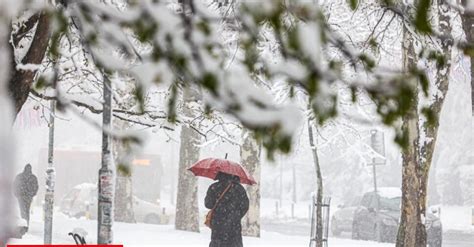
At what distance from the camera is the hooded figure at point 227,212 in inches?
432

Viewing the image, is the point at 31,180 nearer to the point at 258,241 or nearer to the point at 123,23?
the point at 258,241

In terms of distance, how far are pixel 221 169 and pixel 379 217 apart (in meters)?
11.2

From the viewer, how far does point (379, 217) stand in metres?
21.8

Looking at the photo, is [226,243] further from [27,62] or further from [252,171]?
[252,171]

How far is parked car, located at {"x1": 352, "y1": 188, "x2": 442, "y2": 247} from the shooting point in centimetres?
2180

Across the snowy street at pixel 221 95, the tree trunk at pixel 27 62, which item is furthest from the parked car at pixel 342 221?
the tree trunk at pixel 27 62

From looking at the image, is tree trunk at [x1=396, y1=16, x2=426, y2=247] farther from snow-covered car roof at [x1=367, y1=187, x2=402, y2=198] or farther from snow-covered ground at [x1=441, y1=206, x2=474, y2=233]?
snow-covered ground at [x1=441, y1=206, x2=474, y2=233]

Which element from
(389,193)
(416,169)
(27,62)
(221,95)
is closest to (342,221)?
(389,193)

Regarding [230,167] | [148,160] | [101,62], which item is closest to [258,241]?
[230,167]

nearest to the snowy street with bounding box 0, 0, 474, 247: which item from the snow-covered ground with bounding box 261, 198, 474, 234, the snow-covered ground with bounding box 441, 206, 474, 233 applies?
the snow-covered ground with bounding box 441, 206, 474, 233

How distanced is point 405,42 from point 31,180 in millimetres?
8623

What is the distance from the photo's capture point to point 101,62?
3.73 m

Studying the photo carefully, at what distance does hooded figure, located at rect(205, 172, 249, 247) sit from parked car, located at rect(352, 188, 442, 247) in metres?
10.5

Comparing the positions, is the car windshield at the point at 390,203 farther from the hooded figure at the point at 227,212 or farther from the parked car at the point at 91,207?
the hooded figure at the point at 227,212
